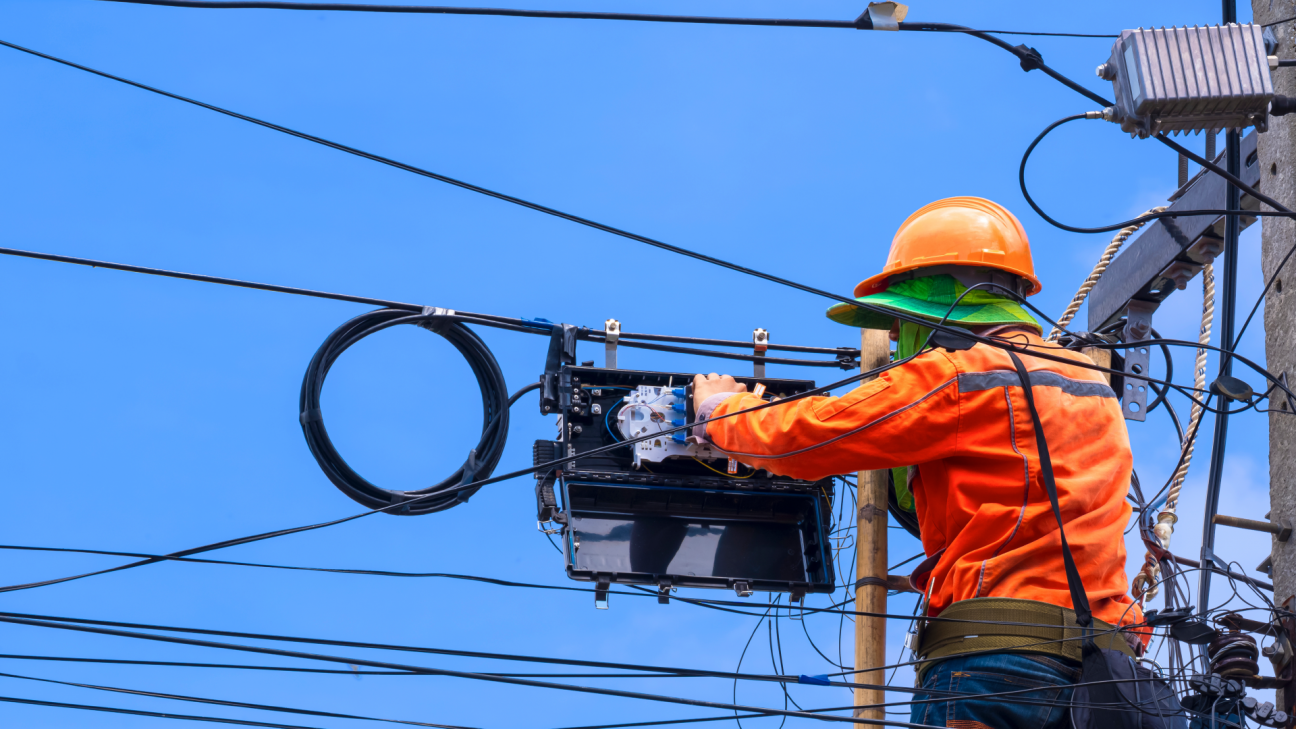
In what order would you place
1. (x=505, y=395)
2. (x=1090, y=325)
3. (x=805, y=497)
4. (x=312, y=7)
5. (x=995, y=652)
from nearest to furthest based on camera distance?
(x=995, y=652) → (x=312, y=7) → (x=805, y=497) → (x=505, y=395) → (x=1090, y=325)

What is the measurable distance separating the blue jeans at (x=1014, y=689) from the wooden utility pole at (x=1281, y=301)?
49.0 inches

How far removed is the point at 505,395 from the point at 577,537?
2.96ft

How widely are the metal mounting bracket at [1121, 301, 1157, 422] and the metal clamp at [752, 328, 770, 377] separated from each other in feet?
5.97

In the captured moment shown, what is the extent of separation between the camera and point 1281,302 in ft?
19.7

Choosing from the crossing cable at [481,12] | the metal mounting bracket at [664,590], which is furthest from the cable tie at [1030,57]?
the metal mounting bracket at [664,590]

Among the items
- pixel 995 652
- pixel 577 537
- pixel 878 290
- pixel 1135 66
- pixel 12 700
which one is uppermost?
pixel 1135 66

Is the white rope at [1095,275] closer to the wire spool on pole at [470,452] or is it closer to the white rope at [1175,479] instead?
the white rope at [1175,479]

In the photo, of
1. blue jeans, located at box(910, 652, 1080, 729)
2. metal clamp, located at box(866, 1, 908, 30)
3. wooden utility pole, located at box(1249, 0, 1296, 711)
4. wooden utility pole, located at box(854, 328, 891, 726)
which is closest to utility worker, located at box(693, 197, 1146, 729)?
blue jeans, located at box(910, 652, 1080, 729)

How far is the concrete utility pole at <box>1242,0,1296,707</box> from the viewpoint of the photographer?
578 cm

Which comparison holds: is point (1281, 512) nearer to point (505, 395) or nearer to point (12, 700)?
point (505, 395)

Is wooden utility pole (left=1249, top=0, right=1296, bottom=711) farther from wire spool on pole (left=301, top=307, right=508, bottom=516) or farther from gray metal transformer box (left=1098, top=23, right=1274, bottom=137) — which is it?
wire spool on pole (left=301, top=307, right=508, bottom=516)

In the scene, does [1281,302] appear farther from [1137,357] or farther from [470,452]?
[470,452]

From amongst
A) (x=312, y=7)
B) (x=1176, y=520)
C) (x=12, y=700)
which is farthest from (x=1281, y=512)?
(x=12, y=700)

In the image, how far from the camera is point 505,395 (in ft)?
21.0
